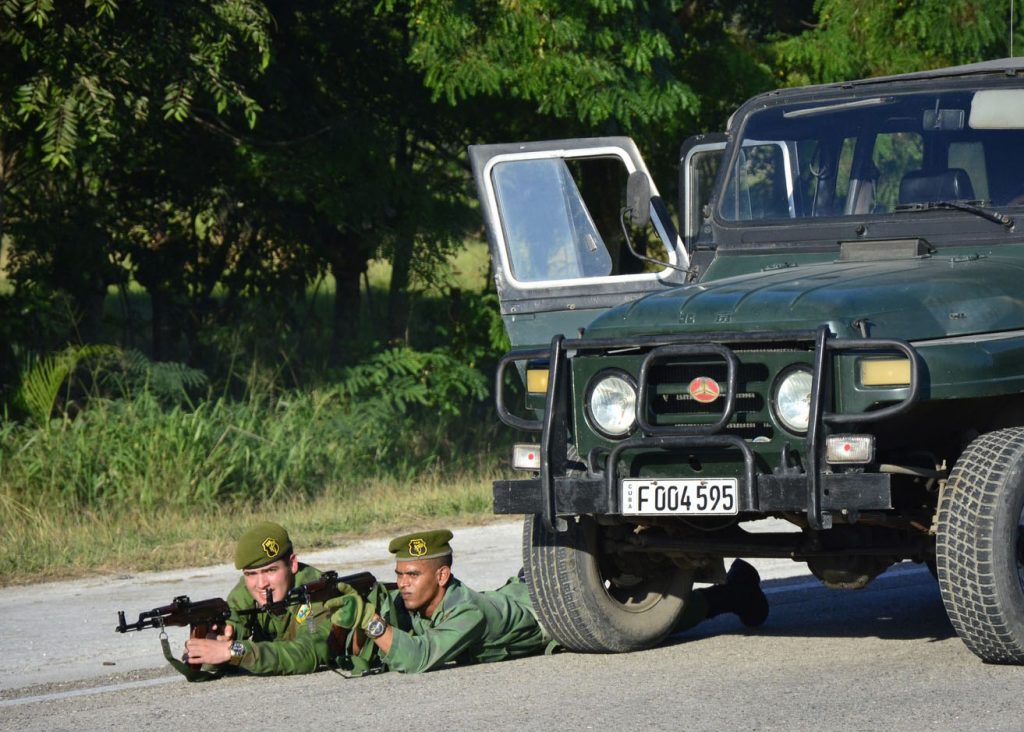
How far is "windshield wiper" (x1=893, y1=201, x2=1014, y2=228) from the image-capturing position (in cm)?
658

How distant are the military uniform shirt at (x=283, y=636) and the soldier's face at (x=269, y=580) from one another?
0.04 m

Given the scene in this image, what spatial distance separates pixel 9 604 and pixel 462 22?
5.94m

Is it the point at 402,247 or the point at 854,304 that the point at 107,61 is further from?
the point at 854,304

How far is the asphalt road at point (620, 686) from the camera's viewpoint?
536 cm

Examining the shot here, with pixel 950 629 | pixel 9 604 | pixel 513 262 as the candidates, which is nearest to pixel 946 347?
pixel 950 629

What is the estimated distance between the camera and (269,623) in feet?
21.1

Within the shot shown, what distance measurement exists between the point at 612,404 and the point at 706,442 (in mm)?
516

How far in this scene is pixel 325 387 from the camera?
1398cm

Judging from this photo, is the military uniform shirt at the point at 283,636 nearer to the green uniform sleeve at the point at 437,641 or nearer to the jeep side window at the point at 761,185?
the green uniform sleeve at the point at 437,641

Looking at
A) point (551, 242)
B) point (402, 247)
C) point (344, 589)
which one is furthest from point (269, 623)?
point (402, 247)

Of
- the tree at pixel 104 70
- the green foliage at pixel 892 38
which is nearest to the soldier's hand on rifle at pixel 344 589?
the tree at pixel 104 70

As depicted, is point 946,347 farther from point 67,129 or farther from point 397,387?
point 397,387

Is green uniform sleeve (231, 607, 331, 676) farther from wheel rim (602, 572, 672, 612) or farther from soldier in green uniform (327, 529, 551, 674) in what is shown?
wheel rim (602, 572, 672, 612)

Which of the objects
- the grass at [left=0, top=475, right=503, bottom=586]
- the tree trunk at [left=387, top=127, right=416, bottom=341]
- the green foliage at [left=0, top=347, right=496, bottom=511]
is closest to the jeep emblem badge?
the grass at [left=0, top=475, right=503, bottom=586]
